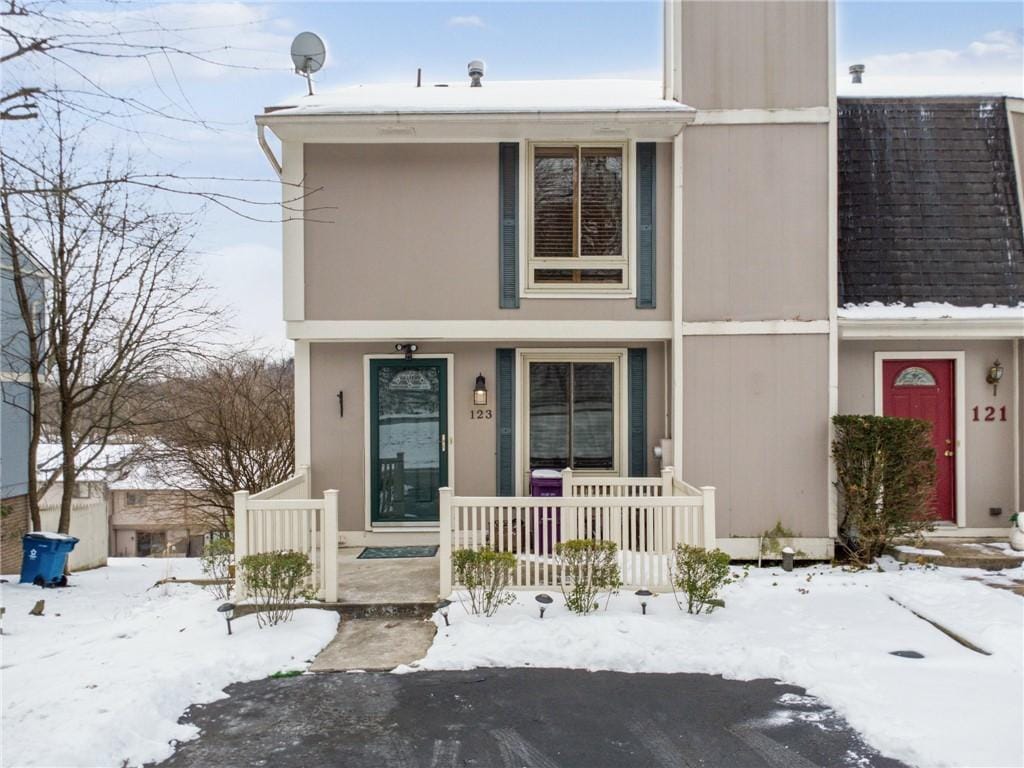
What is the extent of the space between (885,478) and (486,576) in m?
4.33

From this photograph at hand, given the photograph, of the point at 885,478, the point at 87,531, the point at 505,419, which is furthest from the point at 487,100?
the point at 87,531

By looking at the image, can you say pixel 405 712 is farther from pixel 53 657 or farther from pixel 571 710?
pixel 53 657

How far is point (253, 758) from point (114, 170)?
11178mm

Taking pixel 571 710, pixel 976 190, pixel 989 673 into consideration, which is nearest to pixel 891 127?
pixel 976 190

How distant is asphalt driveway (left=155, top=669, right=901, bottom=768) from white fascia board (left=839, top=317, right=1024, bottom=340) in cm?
465

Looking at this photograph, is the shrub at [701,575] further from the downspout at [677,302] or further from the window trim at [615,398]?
the window trim at [615,398]

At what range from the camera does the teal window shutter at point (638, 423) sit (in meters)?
8.07

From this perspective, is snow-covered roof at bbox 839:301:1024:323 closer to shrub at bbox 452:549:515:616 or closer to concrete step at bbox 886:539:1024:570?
concrete step at bbox 886:539:1024:570

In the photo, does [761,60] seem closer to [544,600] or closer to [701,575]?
[701,575]

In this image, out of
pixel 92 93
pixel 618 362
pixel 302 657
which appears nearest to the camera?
pixel 92 93

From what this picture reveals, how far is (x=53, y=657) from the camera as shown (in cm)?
524

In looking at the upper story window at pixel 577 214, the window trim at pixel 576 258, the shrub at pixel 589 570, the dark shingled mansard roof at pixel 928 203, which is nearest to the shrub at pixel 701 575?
the shrub at pixel 589 570

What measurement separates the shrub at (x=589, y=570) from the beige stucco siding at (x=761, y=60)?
5.10m

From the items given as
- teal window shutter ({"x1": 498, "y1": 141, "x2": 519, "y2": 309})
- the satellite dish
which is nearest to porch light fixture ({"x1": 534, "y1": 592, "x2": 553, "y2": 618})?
teal window shutter ({"x1": 498, "y1": 141, "x2": 519, "y2": 309})
